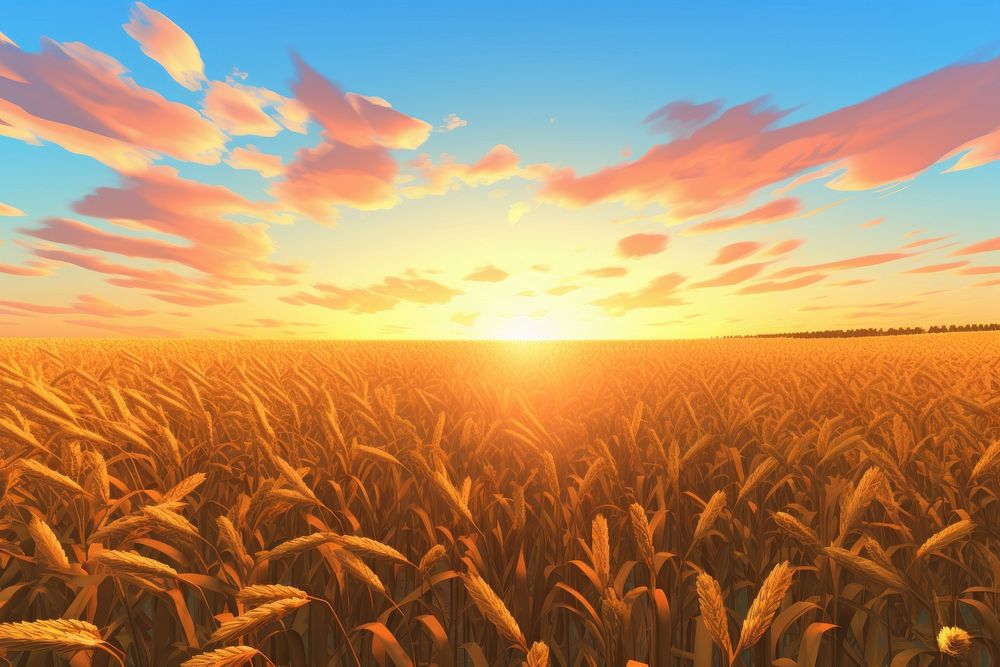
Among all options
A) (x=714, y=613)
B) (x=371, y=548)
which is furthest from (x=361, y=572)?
(x=714, y=613)

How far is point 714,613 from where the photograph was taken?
1.18 metres

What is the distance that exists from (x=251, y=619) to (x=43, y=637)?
0.37 meters

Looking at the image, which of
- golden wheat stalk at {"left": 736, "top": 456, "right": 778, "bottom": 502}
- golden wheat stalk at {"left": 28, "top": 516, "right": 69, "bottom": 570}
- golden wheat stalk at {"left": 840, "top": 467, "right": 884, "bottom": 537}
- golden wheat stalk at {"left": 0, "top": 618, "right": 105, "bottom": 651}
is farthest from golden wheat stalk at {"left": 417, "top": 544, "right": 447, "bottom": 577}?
golden wheat stalk at {"left": 840, "top": 467, "right": 884, "bottom": 537}

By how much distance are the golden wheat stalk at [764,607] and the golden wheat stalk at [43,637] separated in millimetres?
1315

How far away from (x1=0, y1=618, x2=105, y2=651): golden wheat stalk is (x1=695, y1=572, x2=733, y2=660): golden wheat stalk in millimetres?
1246

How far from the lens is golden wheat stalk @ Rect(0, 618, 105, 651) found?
0.97 m

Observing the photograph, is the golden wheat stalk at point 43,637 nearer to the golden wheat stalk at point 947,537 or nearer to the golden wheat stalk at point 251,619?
the golden wheat stalk at point 251,619

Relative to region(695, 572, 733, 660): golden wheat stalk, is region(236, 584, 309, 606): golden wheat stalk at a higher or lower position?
higher

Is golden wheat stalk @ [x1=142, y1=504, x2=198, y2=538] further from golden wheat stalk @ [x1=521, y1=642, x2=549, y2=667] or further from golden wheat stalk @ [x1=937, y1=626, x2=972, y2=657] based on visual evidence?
golden wheat stalk @ [x1=937, y1=626, x2=972, y2=657]

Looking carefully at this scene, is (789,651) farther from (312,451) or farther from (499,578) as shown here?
(312,451)

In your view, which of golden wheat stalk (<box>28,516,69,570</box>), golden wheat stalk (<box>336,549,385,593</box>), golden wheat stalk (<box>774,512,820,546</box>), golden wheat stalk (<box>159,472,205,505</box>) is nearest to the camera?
golden wheat stalk (<box>336,549,385,593</box>)

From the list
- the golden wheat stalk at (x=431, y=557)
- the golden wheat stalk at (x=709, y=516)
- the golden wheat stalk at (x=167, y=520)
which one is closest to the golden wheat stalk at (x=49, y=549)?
the golden wheat stalk at (x=167, y=520)

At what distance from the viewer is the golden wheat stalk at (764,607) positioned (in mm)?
1122

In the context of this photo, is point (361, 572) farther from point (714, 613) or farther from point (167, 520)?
point (714, 613)
